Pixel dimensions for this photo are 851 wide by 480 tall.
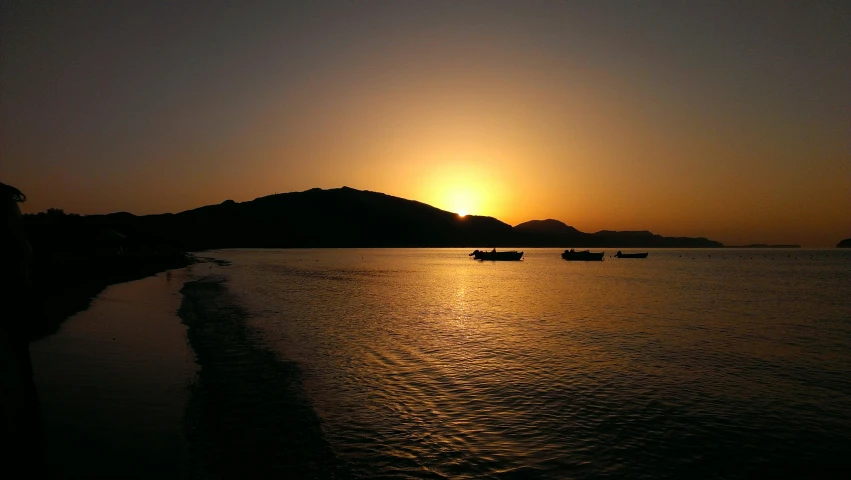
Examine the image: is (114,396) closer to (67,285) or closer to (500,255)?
(67,285)

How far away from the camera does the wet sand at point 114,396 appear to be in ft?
30.7

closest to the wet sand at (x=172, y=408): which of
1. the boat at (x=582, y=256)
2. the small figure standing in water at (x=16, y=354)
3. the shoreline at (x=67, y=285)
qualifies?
the shoreline at (x=67, y=285)

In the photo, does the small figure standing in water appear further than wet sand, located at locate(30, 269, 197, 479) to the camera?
No

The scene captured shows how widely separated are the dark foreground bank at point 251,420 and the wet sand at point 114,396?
0.44 metres

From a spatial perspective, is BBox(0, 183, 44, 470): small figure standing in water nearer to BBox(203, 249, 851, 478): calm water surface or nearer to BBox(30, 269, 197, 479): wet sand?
BBox(30, 269, 197, 479): wet sand

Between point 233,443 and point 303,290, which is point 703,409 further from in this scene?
point 303,290

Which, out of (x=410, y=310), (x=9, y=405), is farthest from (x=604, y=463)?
(x=410, y=310)

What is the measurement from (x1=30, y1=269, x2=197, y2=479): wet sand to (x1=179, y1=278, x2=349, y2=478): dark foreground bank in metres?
0.44

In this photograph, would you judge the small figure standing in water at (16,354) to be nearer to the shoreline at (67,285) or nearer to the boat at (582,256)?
the shoreline at (67,285)

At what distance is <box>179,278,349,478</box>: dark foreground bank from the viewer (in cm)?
955

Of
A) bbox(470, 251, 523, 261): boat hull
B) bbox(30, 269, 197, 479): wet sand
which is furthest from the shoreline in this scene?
bbox(470, 251, 523, 261): boat hull

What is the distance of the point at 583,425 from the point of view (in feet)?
41.3

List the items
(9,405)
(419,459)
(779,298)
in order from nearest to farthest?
(9,405) < (419,459) < (779,298)

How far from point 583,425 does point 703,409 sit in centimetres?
442
